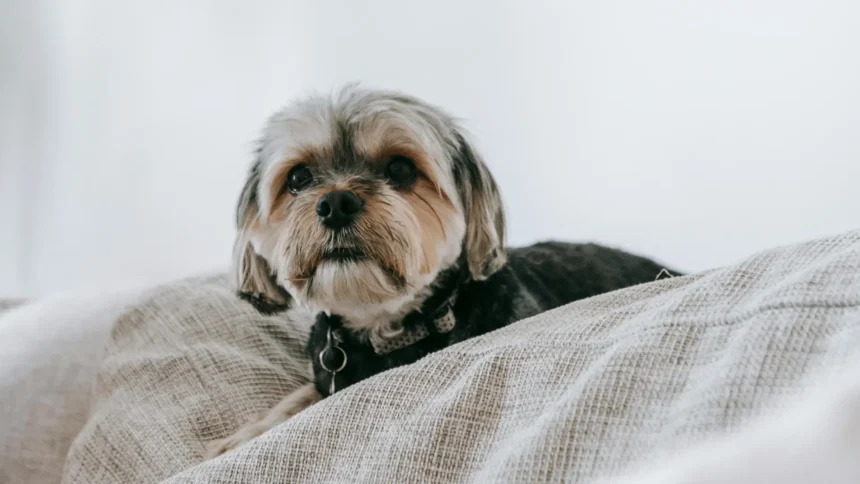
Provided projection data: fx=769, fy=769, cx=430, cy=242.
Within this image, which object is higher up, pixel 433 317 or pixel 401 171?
pixel 401 171

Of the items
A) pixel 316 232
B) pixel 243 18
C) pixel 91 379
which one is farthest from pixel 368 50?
pixel 91 379

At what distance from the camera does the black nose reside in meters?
1.28

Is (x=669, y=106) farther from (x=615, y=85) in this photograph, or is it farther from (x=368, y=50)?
(x=368, y=50)

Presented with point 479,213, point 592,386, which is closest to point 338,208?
point 479,213

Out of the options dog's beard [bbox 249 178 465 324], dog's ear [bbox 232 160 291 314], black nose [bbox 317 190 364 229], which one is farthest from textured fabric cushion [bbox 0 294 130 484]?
black nose [bbox 317 190 364 229]

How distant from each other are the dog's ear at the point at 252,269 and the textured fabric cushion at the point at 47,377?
25cm

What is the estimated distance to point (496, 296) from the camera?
147 cm

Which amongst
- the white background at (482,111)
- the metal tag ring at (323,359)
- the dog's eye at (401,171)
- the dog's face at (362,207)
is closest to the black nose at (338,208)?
the dog's face at (362,207)

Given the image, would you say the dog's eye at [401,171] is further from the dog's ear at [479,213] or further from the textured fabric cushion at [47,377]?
the textured fabric cushion at [47,377]

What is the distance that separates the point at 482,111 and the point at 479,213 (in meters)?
0.77

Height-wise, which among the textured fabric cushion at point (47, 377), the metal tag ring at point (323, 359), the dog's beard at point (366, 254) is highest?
the dog's beard at point (366, 254)

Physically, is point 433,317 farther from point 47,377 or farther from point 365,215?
point 47,377

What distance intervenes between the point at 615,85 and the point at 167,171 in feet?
4.98

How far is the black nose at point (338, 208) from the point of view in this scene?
128 centimetres
